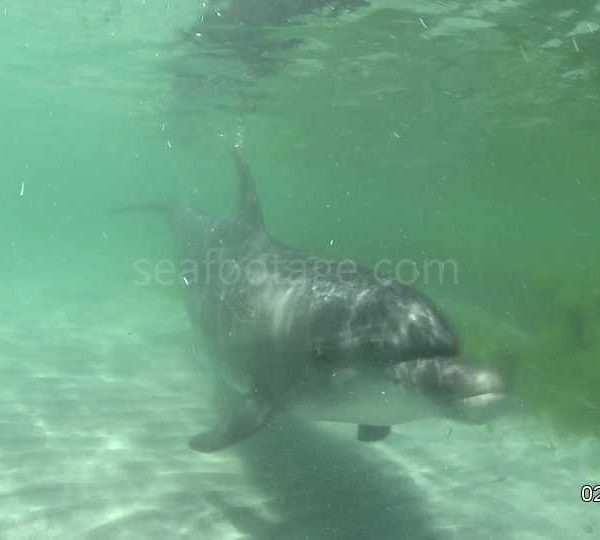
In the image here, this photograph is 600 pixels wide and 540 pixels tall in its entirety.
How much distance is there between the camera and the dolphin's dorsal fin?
982 cm

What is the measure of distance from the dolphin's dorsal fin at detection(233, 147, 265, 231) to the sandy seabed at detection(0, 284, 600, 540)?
3156mm

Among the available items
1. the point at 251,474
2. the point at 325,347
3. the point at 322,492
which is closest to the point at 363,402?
the point at 325,347

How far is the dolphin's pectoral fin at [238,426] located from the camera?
7.07 meters

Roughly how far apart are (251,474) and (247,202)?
4.29 meters

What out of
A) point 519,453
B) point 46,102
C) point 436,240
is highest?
point 46,102

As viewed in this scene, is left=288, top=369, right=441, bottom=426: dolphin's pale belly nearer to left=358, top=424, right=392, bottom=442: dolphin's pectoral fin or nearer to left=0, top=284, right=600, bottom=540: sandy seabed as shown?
left=358, top=424, right=392, bottom=442: dolphin's pectoral fin

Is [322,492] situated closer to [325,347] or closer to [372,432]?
[372,432]

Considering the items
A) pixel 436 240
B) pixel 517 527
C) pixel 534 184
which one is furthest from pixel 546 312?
pixel 534 184

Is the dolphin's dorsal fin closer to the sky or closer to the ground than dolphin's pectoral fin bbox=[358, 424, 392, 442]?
closer to the sky

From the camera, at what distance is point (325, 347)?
21.7 ft

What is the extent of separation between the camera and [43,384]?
11.3 m

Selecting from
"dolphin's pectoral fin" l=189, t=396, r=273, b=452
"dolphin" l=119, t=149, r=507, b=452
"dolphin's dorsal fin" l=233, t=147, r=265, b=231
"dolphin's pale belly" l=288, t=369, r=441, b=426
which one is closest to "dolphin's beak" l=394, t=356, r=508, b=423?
"dolphin" l=119, t=149, r=507, b=452

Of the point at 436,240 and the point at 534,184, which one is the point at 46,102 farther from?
the point at 534,184

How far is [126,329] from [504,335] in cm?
992
